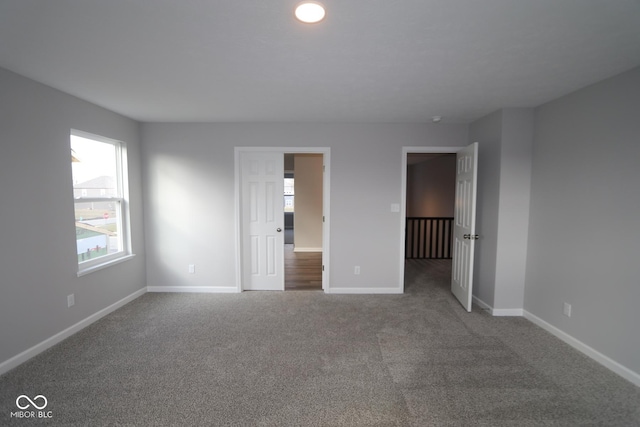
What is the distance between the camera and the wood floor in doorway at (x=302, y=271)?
435cm

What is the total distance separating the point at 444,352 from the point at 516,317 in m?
1.43

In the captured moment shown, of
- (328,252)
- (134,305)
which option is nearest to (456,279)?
(328,252)

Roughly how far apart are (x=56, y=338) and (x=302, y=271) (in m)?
3.40

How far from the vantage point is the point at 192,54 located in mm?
1970

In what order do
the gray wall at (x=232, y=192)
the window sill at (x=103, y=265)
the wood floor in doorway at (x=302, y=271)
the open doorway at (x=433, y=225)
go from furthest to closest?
1. the open doorway at (x=433, y=225)
2. the wood floor in doorway at (x=302, y=271)
3. the gray wall at (x=232, y=192)
4. the window sill at (x=103, y=265)

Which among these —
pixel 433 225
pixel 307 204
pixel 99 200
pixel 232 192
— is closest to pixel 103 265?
pixel 99 200

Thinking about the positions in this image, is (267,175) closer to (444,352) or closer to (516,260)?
(444,352)

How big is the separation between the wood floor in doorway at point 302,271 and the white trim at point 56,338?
2.25 meters

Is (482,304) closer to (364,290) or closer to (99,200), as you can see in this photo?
(364,290)

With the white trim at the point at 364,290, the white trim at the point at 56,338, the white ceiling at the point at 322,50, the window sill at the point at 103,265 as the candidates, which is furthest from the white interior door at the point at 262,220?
the white trim at the point at 56,338

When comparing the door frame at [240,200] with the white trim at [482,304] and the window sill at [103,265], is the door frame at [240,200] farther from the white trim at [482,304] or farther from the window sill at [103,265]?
the white trim at [482,304]

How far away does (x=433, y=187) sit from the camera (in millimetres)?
8305

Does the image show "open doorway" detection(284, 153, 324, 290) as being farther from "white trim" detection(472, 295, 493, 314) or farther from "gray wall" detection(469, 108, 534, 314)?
"gray wall" detection(469, 108, 534, 314)

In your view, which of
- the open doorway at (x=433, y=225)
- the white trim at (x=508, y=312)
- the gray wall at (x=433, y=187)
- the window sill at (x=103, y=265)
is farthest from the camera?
the gray wall at (x=433, y=187)
